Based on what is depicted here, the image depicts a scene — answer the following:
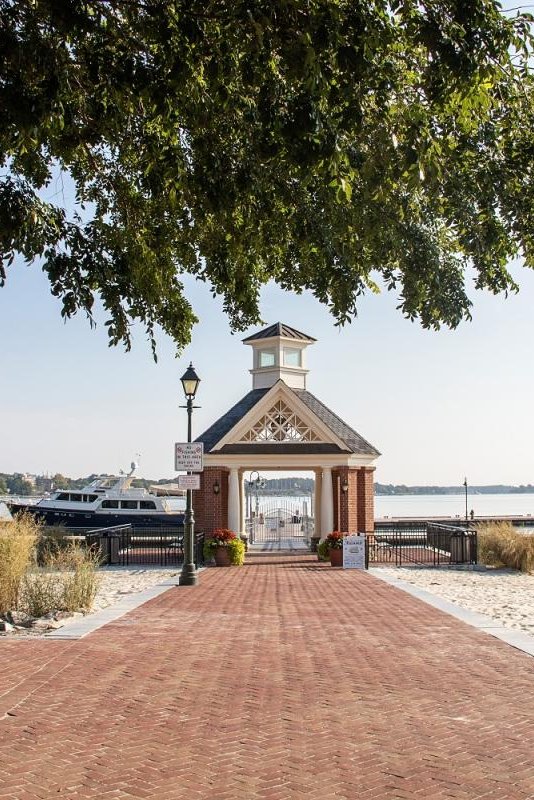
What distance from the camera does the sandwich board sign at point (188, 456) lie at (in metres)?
19.1

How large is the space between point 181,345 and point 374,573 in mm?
13123

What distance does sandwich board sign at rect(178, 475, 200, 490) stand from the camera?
19.1 m

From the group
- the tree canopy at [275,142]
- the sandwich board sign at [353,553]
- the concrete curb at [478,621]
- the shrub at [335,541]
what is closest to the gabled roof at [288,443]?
the shrub at [335,541]

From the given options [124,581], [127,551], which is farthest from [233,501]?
[124,581]

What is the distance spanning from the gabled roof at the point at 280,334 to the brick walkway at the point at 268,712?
17444 millimetres

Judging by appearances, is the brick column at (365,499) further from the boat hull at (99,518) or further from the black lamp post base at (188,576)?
the boat hull at (99,518)

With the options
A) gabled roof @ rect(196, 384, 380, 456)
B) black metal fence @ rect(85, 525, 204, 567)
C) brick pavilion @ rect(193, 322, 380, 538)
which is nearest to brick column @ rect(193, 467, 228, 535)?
brick pavilion @ rect(193, 322, 380, 538)

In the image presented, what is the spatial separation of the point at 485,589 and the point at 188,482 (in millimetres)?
7217

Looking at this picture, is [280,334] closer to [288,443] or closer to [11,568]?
[288,443]

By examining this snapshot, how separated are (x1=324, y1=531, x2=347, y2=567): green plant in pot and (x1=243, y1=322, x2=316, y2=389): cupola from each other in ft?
21.5

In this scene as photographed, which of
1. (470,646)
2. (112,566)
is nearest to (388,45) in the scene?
(470,646)

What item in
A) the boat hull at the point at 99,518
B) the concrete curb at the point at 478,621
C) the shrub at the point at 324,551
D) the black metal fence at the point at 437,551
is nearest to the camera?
the concrete curb at the point at 478,621

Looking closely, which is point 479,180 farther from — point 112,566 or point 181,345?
point 112,566

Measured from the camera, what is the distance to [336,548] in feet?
78.6
